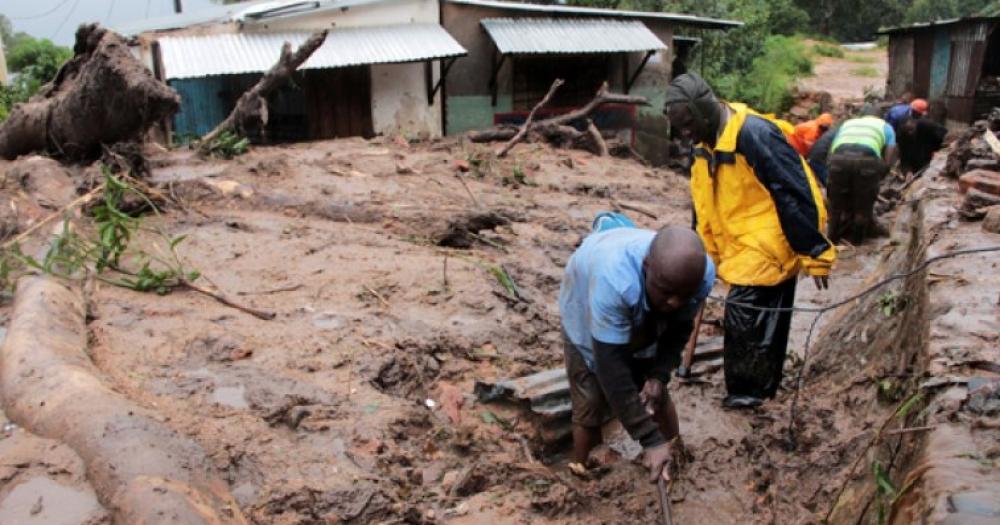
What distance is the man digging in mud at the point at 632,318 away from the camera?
258cm

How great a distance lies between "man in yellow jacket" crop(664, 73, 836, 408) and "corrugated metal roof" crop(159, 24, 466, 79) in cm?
881

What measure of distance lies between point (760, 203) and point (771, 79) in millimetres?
17182

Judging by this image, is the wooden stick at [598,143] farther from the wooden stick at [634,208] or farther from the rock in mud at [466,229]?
the rock in mud at [466,229]

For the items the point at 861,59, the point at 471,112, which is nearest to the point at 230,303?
the point at 471,112

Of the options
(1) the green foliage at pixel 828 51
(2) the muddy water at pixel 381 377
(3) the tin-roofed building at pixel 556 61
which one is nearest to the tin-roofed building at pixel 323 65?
(3) the tin-roofed building at pixel 556 61

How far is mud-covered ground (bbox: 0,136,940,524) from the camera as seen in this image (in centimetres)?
306

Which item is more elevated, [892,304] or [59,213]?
[59,213]

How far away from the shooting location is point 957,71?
48.2 ft

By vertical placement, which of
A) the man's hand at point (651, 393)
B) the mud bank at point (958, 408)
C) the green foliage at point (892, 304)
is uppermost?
the mud bank at point (958, 408)

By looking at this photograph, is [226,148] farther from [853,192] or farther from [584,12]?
[584,12]

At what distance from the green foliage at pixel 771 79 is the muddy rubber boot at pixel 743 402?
53.5ft

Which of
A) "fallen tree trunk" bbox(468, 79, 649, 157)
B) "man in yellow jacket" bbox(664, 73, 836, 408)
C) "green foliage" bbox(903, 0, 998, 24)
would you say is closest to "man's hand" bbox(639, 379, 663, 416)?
"man in yellow jacket" bbox(664, 73, 836, 408)

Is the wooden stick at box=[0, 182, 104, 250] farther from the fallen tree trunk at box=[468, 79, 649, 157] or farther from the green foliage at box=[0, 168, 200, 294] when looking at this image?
the fallen tree trunk at box=[468, 79, 649, 157]

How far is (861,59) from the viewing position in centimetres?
2380
